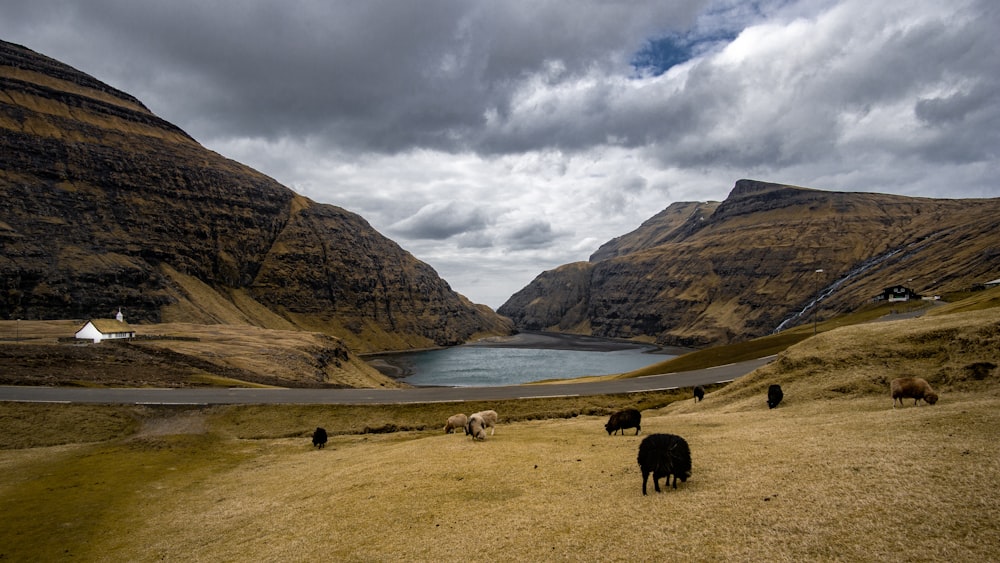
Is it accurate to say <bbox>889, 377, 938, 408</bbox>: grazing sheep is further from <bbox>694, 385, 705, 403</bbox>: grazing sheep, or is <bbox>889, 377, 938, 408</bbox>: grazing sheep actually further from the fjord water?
the fjord water

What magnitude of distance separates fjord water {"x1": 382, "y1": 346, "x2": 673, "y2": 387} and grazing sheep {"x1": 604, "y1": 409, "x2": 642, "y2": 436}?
81.9 metres

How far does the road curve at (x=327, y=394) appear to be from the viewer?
157 feet

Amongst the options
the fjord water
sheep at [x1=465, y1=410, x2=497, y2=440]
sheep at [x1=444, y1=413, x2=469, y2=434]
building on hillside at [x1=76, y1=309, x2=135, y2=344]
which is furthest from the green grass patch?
the fjord water

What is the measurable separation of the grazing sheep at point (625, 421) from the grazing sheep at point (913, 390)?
1115 centimetres

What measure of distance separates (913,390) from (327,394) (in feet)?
163

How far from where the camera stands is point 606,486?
16.5m

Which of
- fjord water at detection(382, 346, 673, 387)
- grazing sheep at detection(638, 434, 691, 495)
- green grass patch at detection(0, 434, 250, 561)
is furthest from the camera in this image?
fjord water at detection(382, 346, 673, 387)

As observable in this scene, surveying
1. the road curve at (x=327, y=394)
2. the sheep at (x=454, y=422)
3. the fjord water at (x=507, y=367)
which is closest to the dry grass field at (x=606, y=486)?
the sheep at (x=454, y=422)

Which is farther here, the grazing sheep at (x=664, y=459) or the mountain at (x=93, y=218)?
the mountain at (x=93, y=218)

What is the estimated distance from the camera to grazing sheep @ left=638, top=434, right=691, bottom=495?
49.5ft

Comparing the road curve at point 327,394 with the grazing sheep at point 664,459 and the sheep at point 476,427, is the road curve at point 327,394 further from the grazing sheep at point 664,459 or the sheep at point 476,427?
the grazing sheep at point 664,459

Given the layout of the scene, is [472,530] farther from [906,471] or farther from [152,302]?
[152,302]

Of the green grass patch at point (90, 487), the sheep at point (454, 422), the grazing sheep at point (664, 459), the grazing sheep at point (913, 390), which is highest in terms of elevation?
the grazing sheep at point (913, 390)

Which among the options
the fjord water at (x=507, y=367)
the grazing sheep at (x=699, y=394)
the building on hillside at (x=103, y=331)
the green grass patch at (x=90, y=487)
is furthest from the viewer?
the fjord water at (x=507, y=367)
